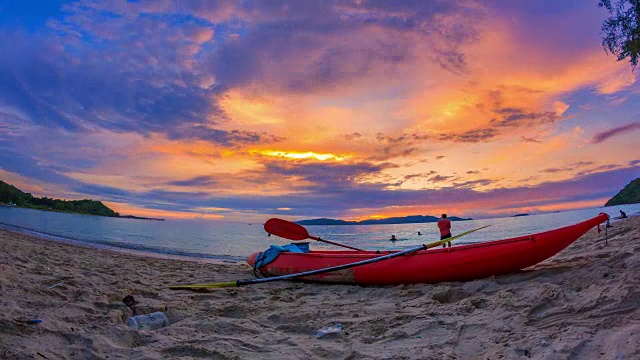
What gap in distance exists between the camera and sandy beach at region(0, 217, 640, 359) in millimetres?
2850

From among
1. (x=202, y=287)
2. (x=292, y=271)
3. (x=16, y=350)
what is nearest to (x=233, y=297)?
(x=202, y=287)

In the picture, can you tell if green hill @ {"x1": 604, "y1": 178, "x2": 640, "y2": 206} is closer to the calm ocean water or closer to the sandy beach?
the calm ocean water

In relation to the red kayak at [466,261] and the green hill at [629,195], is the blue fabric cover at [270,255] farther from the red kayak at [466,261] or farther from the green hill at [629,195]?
the green hill at [629,195]

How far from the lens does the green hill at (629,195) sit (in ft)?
282

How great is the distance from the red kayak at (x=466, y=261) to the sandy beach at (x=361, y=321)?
275 mm

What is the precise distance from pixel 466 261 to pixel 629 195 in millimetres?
112371

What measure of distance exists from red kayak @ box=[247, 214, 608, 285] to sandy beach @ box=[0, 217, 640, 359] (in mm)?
275

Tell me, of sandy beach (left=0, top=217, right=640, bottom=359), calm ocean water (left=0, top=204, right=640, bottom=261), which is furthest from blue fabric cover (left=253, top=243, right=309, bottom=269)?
calm ocean water (left=0, top=204, right=640, bottom=261)

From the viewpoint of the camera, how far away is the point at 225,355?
3025 millimetres

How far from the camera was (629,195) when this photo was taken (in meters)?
89.0

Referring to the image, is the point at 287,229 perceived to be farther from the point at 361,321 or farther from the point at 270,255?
the point at 361,321

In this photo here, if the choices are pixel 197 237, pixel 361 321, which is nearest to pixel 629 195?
pixel 197 237

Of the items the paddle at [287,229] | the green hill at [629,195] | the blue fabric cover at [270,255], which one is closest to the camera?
the blue fabric cover at [270,255]

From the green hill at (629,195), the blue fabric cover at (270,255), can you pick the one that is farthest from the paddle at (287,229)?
the green hill at (629,195)
